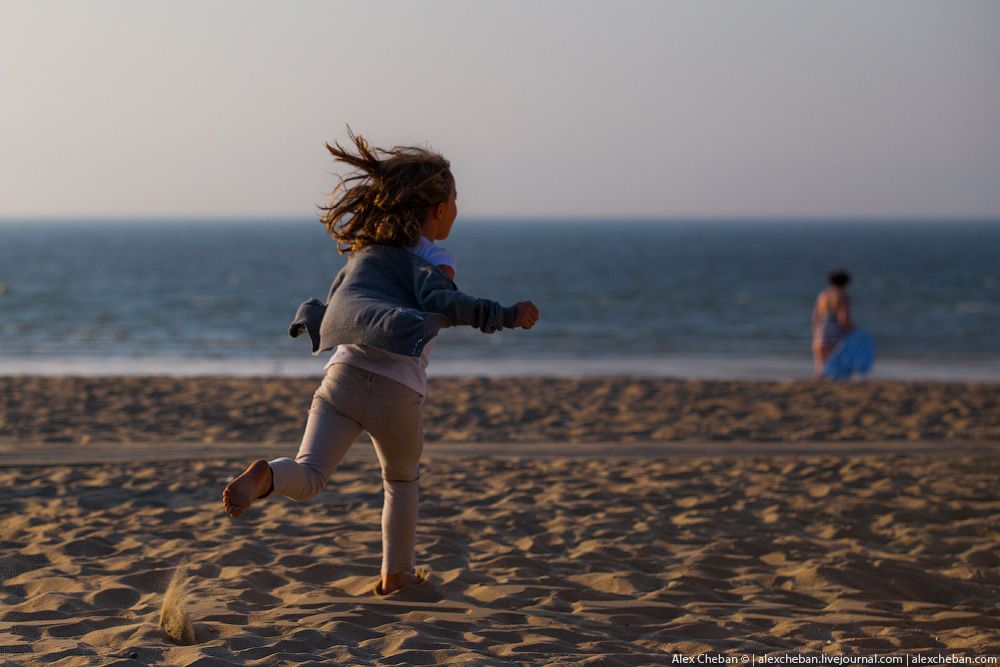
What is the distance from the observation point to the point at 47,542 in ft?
16.5

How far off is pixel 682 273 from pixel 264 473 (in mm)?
60782

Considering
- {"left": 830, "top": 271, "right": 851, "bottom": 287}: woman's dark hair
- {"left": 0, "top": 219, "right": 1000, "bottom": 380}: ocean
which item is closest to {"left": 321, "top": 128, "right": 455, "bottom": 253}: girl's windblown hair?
{"left": 830, "top": 271, "right": 851, "bottom": 287}: woman's dark hair

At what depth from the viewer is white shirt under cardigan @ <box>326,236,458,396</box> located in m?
3.78

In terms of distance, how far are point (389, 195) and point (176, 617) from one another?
1677mm

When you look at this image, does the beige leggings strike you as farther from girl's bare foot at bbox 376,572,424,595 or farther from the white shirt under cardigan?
girl's bare foot at bbox 376,572,424,595

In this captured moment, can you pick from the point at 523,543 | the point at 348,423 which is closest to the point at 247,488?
the point at 348,423

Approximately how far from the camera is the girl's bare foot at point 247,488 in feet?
11.5

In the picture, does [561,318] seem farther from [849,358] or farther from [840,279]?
[840,279]

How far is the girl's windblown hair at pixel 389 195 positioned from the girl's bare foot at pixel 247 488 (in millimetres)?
905

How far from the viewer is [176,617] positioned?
3.66 metres

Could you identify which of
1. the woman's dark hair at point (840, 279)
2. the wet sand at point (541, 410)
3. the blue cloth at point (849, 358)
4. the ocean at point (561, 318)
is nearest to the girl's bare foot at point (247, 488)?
the wet sand at point (541, 410)

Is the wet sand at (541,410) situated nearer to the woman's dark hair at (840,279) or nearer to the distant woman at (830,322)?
the distant woman at (830,322)

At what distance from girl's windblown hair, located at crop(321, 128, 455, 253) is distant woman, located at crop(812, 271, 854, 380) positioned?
1056cm

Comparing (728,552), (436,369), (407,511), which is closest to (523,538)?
(728,552)
